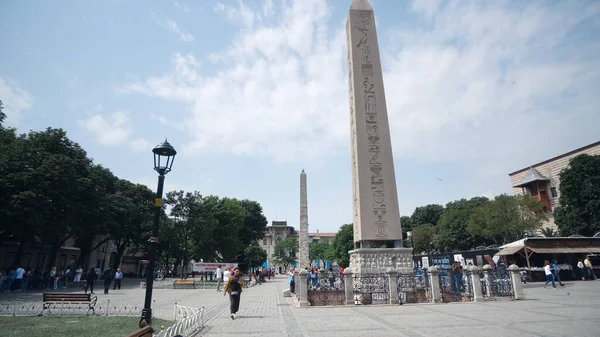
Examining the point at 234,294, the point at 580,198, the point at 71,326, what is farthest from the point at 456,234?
the point at 71,326

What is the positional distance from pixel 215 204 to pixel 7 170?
2391 cm

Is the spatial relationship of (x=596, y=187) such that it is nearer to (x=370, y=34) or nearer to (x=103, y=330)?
(x=370, y=34)

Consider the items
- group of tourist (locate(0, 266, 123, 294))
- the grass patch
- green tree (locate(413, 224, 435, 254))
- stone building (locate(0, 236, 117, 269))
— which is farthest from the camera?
green tree (locate(413, 224, 435, 254))

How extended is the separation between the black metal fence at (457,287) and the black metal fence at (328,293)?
436 centimetres

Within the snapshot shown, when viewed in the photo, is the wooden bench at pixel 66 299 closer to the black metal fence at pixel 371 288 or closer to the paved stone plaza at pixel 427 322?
the paved stone plaza at pixel 427 322

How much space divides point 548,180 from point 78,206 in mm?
50638

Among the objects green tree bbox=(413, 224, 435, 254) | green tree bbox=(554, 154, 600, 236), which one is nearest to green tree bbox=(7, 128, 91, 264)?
green tree bbox=(554, 154, 600, 236)

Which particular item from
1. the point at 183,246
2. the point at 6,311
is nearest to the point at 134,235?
the point at 183,246

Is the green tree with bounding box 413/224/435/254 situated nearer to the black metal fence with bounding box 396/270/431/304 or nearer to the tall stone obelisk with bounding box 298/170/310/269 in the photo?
the tall stone obelisk with bounding box 298/170/310/269

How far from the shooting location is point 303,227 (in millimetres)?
30469

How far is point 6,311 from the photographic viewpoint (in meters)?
11.1

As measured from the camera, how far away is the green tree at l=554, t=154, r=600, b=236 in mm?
31984

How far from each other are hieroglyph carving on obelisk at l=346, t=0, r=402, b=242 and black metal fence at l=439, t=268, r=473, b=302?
113 inches

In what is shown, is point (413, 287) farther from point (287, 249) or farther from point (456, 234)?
point (287, 249)
